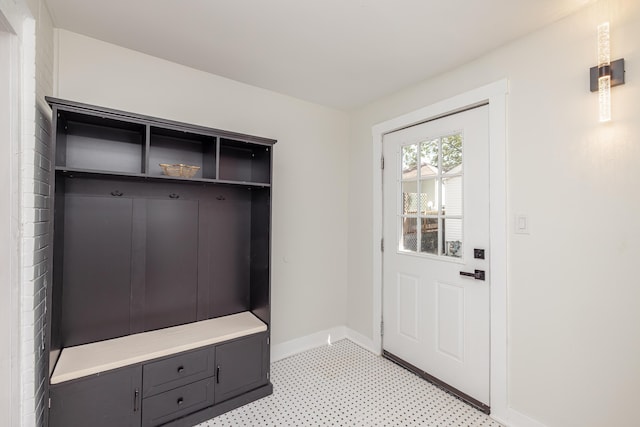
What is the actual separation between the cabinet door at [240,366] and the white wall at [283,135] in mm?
548

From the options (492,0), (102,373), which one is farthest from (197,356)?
(492,0)

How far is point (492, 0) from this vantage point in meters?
1.47

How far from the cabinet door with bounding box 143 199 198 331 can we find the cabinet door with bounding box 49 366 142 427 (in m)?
0.43

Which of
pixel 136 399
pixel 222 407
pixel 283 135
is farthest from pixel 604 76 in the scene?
pixel 136 399

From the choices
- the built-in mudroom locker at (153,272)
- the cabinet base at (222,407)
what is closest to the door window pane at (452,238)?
the built-in mudroom locker at (153,272)

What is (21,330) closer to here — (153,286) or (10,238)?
(10,238)

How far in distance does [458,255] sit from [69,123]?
2641 millimetres

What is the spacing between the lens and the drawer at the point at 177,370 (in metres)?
1.68

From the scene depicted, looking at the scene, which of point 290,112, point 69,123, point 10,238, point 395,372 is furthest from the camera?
point 290,112

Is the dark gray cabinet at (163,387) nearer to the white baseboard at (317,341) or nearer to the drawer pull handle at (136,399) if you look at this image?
the drawer pull handle at (136,399)

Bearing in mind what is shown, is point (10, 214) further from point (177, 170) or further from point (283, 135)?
point (283, 135)

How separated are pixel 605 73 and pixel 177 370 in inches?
110

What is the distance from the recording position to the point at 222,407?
190cm

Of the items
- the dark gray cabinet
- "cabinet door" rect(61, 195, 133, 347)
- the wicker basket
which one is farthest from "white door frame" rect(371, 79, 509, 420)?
"cabinet door" rect(61, 195, 133, 347)
